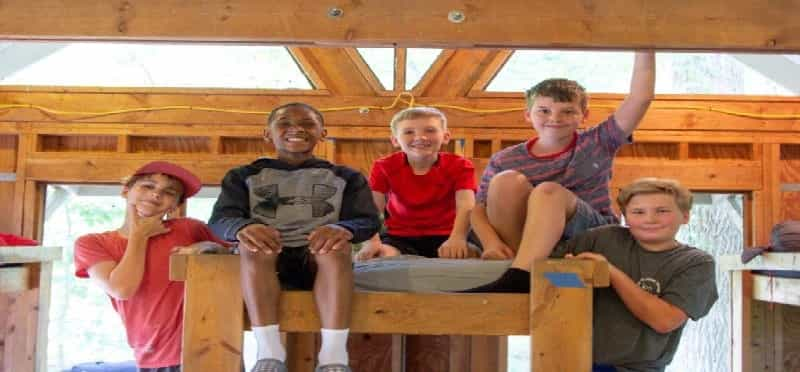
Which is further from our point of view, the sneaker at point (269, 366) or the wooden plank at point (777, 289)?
the wooden plank at point (777, 289)

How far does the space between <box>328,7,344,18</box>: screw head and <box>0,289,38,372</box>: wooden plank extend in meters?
3.04

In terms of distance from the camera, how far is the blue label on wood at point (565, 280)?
1957 millimetres

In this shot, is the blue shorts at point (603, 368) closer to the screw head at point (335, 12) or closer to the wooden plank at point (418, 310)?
the wooden plank at point (418, 310)

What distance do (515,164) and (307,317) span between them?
0.99m

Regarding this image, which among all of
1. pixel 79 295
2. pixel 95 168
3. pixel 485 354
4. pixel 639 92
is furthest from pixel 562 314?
pixel 79 295

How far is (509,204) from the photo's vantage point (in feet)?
7.82

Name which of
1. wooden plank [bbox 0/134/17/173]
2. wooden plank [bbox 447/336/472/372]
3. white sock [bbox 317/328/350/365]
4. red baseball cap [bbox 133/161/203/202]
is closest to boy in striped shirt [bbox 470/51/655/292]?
white sock [bbox 317/328/350/365]

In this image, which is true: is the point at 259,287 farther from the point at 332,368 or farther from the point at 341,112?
the point at 341,112

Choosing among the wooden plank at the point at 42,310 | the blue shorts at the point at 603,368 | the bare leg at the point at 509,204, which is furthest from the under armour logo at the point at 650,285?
the wooden plank at the point at 42,310

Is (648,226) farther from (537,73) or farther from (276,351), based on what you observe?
(537,73)

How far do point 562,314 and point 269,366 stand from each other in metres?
0.71

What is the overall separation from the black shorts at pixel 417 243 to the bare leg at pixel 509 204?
0.58 metres

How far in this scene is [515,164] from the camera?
272cm

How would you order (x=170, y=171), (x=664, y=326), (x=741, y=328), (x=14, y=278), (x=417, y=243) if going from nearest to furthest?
(x=664, y=326)
(x=170, y=171)
(x=417, y=243)
(x=14, y=278)
(x=741, y=328)
